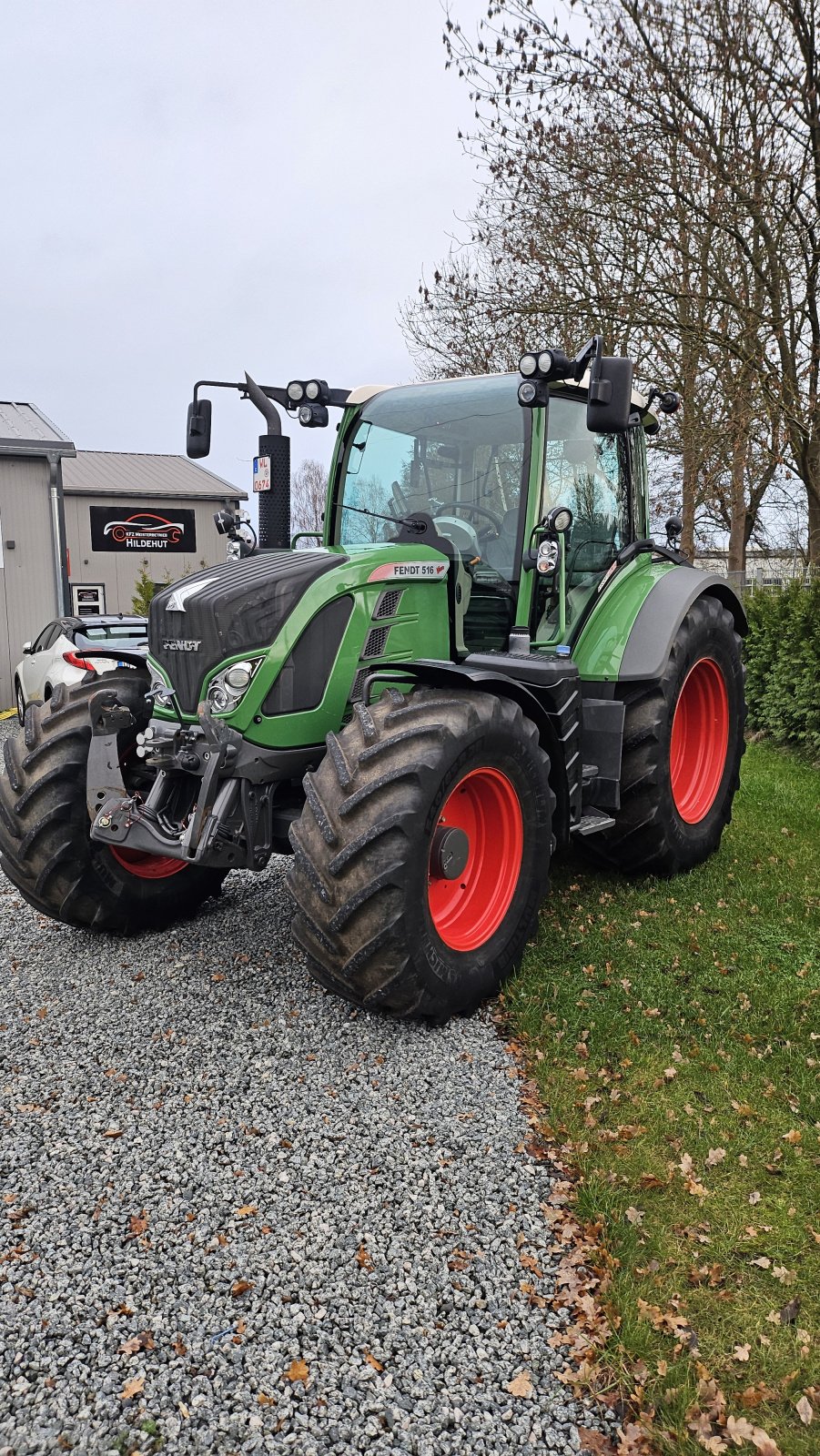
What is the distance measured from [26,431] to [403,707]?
1445cm

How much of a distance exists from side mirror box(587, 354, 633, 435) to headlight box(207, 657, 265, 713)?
5.20 feet

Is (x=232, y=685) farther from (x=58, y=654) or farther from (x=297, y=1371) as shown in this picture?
(x=58, y=654)

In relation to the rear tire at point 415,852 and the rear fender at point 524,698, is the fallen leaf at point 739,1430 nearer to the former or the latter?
the rear tire at point 415,852

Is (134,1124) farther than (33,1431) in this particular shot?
Yes

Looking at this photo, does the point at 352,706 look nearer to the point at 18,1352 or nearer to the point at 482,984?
the point at 482,984

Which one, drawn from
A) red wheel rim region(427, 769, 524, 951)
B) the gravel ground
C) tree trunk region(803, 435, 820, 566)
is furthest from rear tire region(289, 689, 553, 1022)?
tree trunk region(803, 435, 820, 566)

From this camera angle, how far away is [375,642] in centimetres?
392

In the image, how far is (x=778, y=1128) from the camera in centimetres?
311

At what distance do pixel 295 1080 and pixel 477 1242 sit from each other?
93cm

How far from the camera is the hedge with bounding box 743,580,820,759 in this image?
8.92 metres

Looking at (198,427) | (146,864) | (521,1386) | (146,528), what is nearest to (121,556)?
(146,528)

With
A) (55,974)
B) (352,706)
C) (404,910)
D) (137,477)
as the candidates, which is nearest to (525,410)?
(352,706)

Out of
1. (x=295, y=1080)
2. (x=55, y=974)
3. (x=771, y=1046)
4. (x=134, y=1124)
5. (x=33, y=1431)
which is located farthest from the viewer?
(x=55, y=974)

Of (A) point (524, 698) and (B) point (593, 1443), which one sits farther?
(A) point (524, 698)
